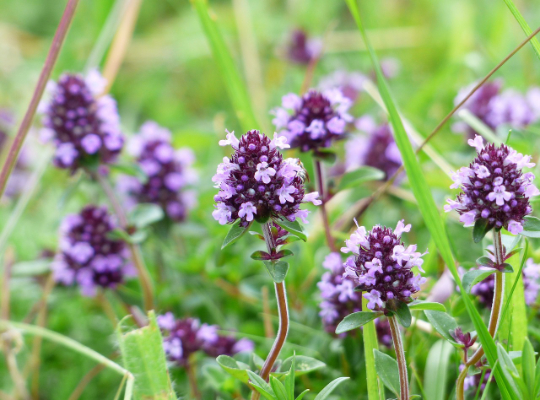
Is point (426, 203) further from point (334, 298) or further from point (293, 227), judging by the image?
point (334, 298)

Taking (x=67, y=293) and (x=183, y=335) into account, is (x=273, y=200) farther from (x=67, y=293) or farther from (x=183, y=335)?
(x=67, y=293)

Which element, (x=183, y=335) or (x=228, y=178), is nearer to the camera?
(x=228, y=178)

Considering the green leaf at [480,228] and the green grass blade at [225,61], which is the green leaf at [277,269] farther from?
the green grass blade at [225,61]

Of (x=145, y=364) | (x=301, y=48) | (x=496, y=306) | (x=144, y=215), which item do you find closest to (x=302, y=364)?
(x=145, y=364)

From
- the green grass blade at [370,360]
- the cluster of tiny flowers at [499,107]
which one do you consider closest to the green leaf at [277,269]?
the green grass blade at [370,360]

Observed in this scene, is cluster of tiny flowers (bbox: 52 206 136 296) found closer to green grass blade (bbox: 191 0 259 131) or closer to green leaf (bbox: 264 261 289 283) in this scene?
green grass blade (bbox: 191 0 259 131)

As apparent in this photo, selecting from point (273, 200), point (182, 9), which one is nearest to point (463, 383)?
point (273, 200)
